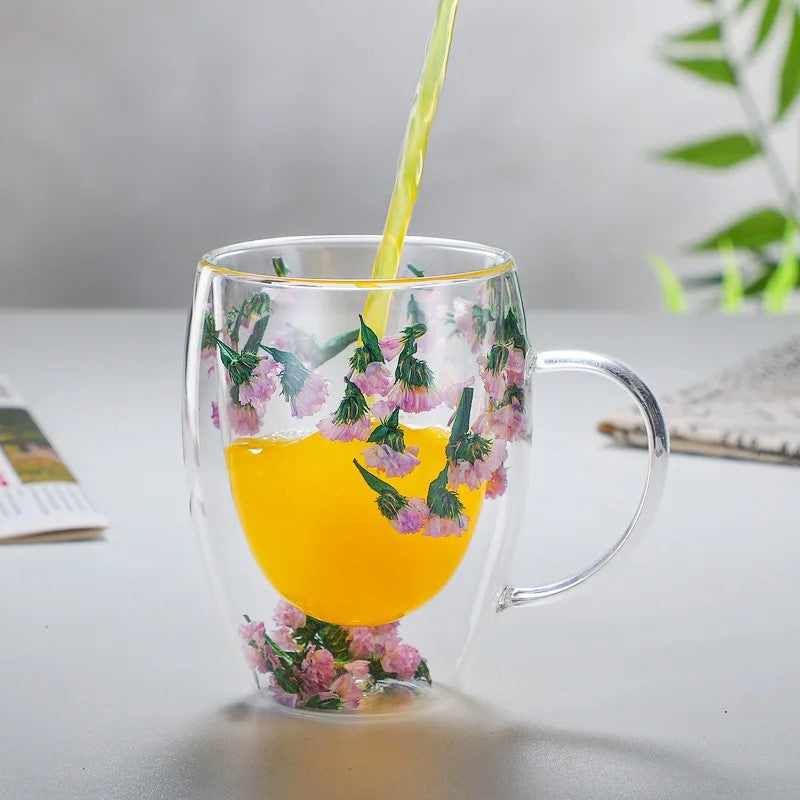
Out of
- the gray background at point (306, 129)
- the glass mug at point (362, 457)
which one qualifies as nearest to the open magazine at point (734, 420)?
the glass mug at point (362, 457)

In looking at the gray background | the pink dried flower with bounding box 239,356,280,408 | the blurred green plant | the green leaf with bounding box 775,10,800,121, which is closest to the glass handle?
the pink dried flower with bounding box 239,356,280,408

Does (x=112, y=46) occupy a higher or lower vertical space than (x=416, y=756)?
higher

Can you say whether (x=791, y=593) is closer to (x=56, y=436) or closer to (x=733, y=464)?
(x=733, y=464)

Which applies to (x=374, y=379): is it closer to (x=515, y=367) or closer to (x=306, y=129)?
(x=515, y=367)

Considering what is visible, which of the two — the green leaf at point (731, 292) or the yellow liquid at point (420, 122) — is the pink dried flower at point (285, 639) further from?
the green leaf at point (731, 292)

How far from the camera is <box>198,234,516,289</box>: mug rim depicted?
0.42 metres

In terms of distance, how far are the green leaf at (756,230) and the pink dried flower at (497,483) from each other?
1.49 meters

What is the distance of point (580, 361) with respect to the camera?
1.56ft

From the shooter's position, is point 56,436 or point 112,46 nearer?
point 56,436

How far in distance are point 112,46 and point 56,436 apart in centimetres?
152

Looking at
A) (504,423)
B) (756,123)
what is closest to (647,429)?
(504,423)

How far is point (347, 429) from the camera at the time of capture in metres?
0.43

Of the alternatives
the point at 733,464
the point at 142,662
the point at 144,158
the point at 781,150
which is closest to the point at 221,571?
the point at 142,662

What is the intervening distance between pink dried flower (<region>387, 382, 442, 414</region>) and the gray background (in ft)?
5.98
